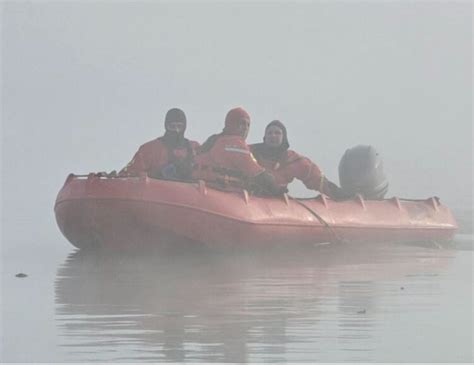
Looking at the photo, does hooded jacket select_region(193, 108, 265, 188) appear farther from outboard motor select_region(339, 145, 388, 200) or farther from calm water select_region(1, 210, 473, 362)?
outboard motor select_region(339, 145, 388, 200)

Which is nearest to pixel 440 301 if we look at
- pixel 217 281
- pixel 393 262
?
pixel 217 281

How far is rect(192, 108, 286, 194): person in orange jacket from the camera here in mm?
12445

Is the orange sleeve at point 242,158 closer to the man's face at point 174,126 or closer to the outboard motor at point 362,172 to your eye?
the man's face at point 174,126

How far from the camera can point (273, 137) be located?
13.5m

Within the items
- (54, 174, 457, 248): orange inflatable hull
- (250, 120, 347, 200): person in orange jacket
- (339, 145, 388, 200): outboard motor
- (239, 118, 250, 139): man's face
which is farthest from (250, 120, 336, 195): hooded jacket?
(339, 145, 388, 200): outboard motor

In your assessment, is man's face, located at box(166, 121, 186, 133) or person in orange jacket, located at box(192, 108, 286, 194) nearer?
person in orange jacket, located at box(192, 108, 286, 194)

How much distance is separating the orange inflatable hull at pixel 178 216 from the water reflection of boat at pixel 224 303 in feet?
0.57

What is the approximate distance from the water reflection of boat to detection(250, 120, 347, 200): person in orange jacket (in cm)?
117

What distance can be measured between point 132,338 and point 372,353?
119cm

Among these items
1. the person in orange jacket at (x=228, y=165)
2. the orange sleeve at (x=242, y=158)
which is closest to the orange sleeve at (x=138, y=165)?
the person in orange jacket at (x=228, y=165)

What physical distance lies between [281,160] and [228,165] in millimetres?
1145

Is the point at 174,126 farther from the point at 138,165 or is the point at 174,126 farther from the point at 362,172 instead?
the point at 362,172

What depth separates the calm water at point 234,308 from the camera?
6.52 meters

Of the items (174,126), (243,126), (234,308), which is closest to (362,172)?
(243,126)
